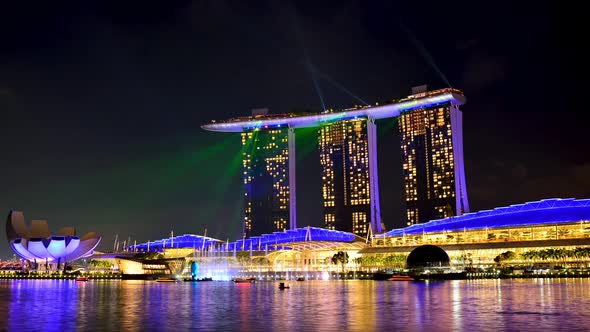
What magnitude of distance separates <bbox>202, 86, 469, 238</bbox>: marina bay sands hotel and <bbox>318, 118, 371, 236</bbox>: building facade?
287 mm

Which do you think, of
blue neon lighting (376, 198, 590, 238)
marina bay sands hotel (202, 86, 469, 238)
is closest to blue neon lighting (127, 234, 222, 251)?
marina bay sands hotel (202, 86, 469, 238)

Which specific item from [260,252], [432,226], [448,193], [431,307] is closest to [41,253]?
[260,252]

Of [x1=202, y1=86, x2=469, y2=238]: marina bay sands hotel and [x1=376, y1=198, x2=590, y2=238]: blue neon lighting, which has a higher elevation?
[x1=202, y1=86, x2=469, y2=238]: marina bay sands hotel

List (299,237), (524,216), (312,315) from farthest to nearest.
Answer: (299,237) < (524,216) < (312,315)

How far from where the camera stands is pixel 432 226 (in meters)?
129

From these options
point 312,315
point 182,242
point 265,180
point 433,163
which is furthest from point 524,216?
point 312,315

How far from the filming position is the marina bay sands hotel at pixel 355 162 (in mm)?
156750

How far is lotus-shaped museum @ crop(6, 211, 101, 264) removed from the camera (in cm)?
12875

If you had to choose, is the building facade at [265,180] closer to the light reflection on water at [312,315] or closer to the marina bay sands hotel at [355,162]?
the marina bay sands hotel at [355,162]

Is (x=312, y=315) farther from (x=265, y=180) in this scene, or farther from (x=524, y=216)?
(x=265, y=180)

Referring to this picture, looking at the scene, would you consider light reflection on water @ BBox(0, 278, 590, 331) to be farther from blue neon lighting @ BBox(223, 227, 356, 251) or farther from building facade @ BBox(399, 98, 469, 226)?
building facade @ BBox(399, 98, 469, 226)

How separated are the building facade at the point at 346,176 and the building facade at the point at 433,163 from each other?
15337 millimetres

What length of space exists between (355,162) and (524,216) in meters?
72.5

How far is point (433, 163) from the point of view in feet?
522
